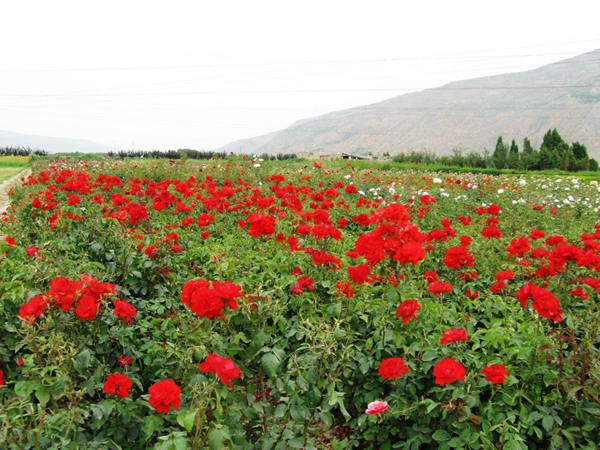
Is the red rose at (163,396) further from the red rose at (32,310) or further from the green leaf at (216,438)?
the red rose at (32,310)

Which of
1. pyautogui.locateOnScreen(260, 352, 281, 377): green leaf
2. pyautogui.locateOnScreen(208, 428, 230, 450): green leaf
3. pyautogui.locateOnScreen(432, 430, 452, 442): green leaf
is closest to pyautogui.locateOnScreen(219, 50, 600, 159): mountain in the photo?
pyautogui.locateOnScreen(432, 430, 452, 442): green leaf

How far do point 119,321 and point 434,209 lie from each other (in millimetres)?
6615

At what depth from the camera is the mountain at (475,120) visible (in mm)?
121125

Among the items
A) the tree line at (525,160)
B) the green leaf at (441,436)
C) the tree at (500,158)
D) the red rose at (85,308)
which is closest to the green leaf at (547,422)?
the green leaf at (441,436)

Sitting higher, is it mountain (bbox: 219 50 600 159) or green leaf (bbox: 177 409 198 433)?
mountain (bbox: 219 50 600 159)

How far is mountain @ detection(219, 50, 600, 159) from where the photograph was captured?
12112 cm

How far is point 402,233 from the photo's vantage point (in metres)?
2.50

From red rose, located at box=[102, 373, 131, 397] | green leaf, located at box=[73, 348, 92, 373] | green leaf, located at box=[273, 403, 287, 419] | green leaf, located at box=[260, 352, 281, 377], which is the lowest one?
green leaf, located at box=[273, 403, 287, 419]

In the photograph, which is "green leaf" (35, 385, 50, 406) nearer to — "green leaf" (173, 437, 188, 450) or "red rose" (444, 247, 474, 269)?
"green leaf" (173, 437, 188, 450)

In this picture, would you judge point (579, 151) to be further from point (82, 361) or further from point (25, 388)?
point (25, 388)

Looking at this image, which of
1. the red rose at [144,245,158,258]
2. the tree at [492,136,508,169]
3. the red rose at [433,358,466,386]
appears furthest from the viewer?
the tree at [492,136,508,169]

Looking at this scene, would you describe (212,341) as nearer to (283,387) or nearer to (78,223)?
(283,387)

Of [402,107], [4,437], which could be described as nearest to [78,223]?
[4,437]

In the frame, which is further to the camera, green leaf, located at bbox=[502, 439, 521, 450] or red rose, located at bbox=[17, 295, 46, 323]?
green leaf, located at bbox=[502, 439, 521, 450]
